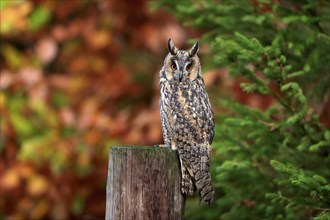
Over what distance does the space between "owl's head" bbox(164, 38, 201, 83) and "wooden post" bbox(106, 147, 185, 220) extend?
569 millimetres

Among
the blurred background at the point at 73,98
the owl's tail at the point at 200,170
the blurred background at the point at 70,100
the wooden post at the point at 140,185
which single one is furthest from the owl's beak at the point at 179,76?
the blurred background at the point at 70,100

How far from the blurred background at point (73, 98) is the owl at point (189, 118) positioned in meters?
2.94

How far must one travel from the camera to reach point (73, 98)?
8328 millimetres

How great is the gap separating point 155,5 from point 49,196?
2.97 metres

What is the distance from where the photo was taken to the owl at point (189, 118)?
400 centimetres

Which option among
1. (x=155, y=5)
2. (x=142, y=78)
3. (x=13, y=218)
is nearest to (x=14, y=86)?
(x=13, y=218)

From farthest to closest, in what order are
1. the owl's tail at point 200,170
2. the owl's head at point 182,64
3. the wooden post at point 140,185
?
the owl's head at point 182,64, the owl's tail at point 200,170, the wooden post at point 140,185

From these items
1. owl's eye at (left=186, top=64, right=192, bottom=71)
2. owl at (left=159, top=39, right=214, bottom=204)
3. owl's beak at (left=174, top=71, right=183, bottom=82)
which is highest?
owl's eye at (left=186, top=64, right=192, bottom=71)

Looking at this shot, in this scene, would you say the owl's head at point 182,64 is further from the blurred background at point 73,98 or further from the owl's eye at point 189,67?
the blurred background at point 73,98

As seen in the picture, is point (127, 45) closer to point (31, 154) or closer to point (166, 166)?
point (31, 154)

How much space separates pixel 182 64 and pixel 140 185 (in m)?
0.75

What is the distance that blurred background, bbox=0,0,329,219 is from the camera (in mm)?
7559

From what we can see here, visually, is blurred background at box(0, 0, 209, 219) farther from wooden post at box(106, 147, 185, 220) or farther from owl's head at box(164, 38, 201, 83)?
wooden post at box(106, 147, 185, 220)

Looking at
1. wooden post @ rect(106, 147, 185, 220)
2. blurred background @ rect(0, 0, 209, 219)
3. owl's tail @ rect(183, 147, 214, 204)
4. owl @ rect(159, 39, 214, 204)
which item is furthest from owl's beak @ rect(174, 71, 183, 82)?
blurred background @ rect(0, 0, 209, 219)
